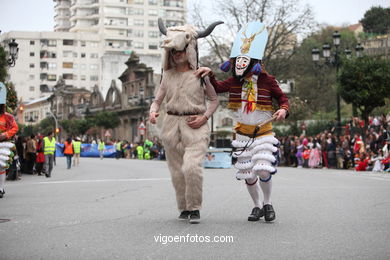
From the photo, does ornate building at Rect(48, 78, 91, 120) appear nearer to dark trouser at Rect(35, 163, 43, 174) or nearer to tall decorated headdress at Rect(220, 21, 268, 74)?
dark trouser at Rect(35, 163, 43, 174)

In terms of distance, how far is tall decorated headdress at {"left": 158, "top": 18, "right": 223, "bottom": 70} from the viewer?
7.76 metres

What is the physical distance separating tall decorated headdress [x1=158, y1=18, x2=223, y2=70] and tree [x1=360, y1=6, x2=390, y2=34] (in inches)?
3313

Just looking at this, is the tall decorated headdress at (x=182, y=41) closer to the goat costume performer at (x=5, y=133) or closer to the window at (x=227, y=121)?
the goat costume performer at (x=5, y=133)

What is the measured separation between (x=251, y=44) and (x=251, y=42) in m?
0.03

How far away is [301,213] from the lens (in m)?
8.54

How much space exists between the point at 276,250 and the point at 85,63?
116 metres

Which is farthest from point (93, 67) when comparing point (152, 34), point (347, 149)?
point (347, 149)

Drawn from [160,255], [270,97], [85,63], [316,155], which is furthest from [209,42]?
[85,63]

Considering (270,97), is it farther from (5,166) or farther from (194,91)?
(5,166)

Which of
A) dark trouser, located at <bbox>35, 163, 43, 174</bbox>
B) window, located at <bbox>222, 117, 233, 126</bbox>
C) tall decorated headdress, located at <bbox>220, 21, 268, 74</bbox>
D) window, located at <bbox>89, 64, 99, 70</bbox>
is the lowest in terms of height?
dark trouser, located at <bbox>35, 163, 43, 174</bbox>

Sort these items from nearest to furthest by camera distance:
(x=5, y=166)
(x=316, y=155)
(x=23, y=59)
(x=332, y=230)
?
(x=332, y=230), (x=5, y=166), (x=316, y=155), (x=23, y=59)

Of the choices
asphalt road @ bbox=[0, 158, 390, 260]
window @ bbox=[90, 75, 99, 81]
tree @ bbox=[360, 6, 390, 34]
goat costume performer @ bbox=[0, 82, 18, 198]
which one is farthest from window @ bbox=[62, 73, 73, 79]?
asphalt road @ bbox=[0, 158, 390, 260]

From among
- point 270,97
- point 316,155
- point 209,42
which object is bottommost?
point 316,155

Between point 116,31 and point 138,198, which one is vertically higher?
point 116,31
